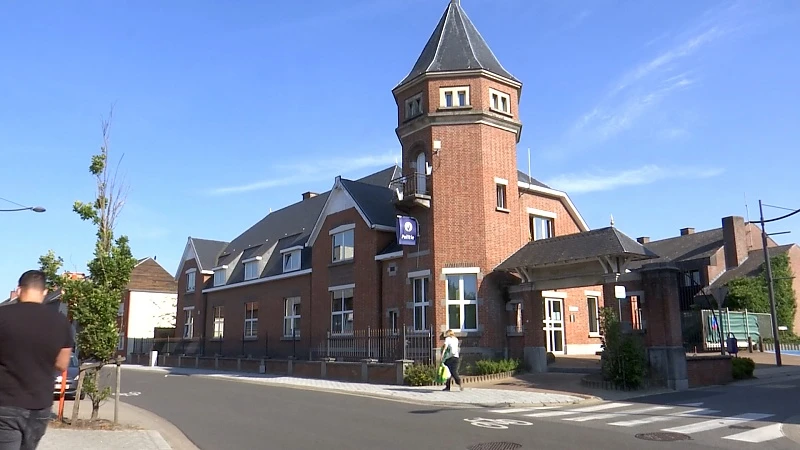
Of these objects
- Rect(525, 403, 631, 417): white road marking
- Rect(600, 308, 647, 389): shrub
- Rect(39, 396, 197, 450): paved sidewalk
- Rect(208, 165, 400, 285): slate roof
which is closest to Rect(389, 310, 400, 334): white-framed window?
Rect(208, 165, 400, 285): slate roof

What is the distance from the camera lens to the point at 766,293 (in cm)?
4106

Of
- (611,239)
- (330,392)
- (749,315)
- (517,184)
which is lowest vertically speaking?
(330,392)

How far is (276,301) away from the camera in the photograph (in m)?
34.7

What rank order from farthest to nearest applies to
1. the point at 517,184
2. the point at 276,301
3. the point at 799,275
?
1. the point at 799,275
2. the point at 276,301
3. the point at 517,184

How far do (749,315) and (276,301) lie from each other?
26.6 m

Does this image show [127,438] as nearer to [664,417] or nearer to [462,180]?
[664,417]

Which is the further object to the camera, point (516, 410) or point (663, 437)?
point (516, 410)

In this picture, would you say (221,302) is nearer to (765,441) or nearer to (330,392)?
(330,392)

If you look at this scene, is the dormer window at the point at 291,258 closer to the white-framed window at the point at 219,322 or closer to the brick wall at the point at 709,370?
the white-framed window at the point at 219,322

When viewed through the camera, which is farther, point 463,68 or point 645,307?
point 463,68

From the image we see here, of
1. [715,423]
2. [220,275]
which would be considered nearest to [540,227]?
[715,423]

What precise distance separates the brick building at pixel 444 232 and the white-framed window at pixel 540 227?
0.21ft

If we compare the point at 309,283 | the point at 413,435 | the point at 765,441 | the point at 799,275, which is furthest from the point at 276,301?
the point at 799,275

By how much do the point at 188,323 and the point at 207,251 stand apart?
5.30m
